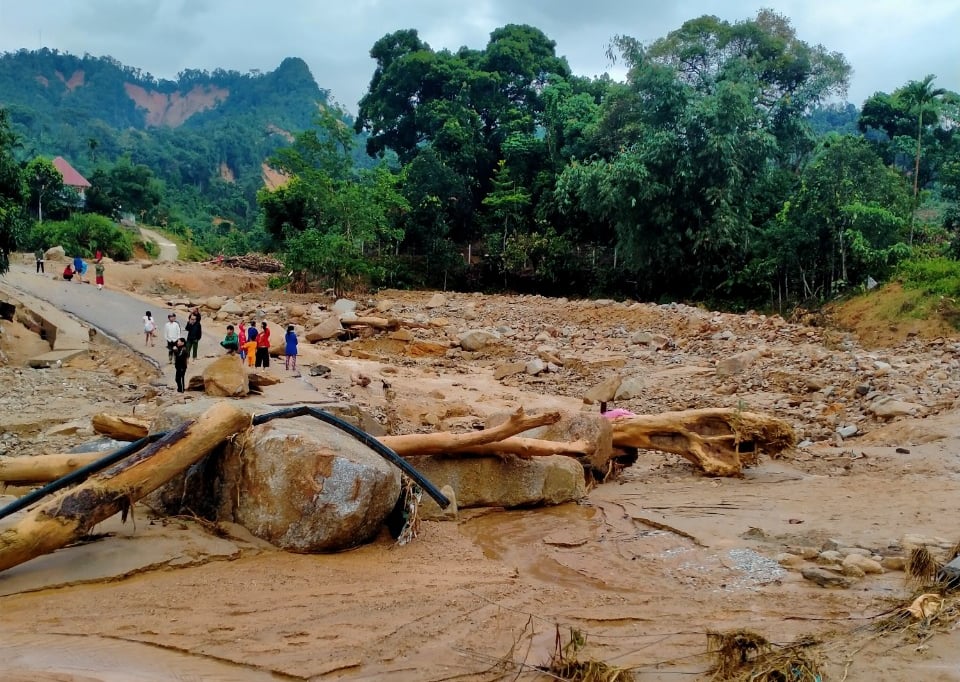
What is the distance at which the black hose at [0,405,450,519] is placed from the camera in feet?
16.4

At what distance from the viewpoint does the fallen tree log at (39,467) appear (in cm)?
593

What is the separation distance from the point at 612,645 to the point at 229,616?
214 centimetres

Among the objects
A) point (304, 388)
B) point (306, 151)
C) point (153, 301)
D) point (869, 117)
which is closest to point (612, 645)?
point (304, 388)

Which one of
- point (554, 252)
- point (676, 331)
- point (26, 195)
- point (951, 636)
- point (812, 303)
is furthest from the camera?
point (554, 252)

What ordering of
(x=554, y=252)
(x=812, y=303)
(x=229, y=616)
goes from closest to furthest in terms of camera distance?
1. (x=229, y=616)
2. (x=812, y=303)
3. (x=554, y=252)

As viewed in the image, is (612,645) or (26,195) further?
(26,195)

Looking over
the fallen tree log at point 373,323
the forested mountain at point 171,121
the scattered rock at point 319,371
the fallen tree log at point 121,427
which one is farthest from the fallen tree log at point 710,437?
the forested mountain at point 171,121

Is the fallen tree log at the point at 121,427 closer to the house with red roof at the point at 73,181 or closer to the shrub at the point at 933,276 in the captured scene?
the shrub at the point at 933,276

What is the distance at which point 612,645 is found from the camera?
162 inches

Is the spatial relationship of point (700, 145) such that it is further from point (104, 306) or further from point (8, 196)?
point (8, 196)

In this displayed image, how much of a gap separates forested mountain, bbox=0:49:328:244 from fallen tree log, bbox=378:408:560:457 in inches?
1578

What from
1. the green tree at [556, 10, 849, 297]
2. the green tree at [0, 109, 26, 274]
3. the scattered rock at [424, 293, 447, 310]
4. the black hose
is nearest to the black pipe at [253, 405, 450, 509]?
the black hose

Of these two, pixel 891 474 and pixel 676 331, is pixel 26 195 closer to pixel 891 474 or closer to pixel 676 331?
pixel 676 331

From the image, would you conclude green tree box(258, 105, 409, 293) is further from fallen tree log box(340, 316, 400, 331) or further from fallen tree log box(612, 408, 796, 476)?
fallen tree log box(612, 408, 796, 476)
